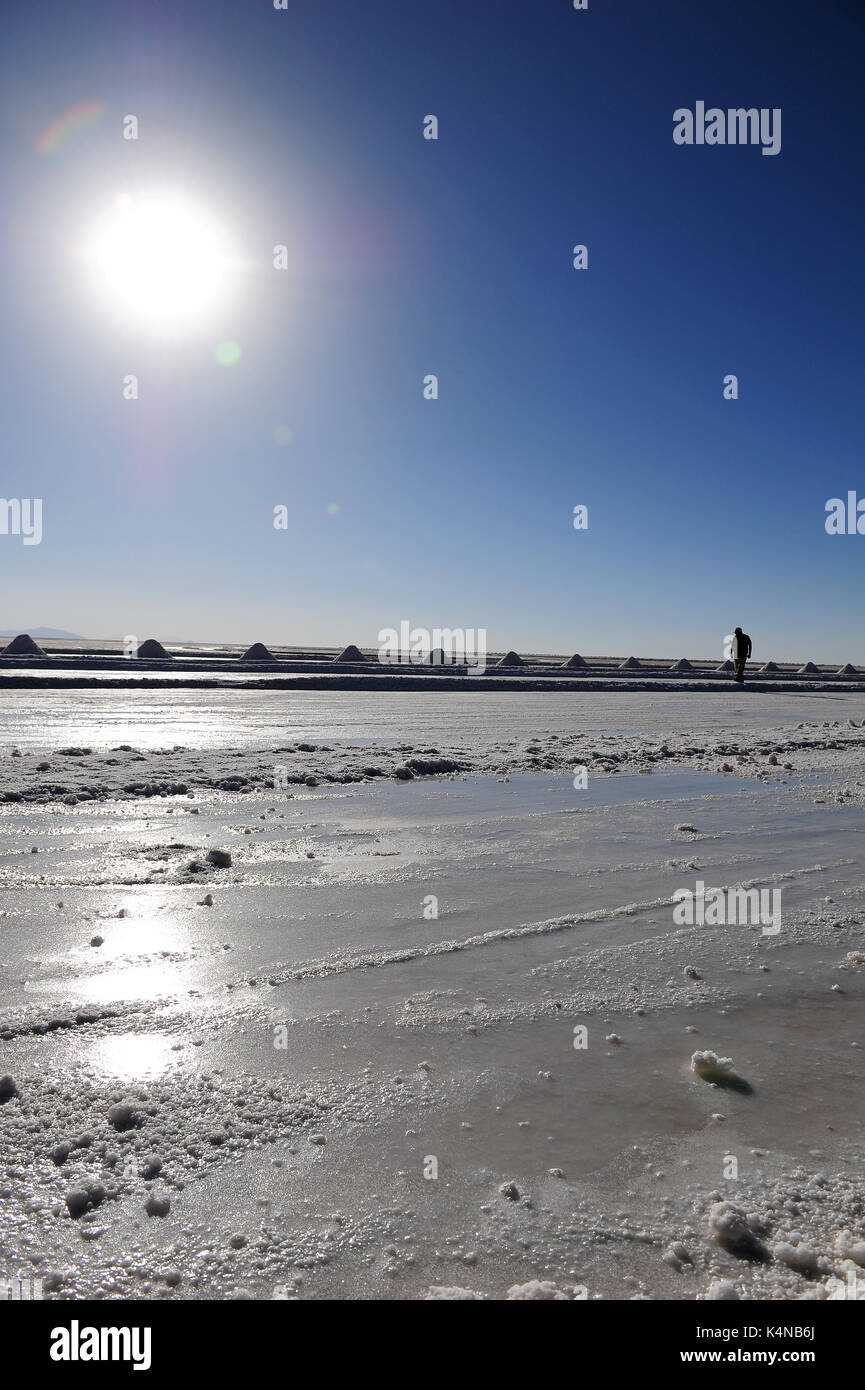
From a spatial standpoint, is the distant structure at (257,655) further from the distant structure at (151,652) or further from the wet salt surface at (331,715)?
the wet salt surface at (331,715)

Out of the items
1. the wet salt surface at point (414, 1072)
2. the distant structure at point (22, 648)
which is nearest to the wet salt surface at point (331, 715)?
the wet salt surface at point (414, 1072)

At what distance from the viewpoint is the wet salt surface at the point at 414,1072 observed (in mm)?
1804

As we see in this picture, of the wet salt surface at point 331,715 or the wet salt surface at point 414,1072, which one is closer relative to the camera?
the wet salt surface at point 414,1072

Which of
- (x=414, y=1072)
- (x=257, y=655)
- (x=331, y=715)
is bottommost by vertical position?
(x=414, y=1072)

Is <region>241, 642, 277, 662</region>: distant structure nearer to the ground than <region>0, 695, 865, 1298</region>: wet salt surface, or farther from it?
farther from it

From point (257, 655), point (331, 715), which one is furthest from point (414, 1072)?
point (257, 655)

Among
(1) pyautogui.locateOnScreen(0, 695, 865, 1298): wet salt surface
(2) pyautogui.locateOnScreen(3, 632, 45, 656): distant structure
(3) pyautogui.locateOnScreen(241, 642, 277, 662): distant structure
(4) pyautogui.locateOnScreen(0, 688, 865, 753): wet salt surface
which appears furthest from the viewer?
(3) pyautogui.locateOnScreen(241, 642, 277, 662): distant structure

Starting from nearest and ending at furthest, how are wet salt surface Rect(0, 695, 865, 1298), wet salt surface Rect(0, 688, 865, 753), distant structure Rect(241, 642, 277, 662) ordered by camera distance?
wet salt surface Rect(0, 695, 865, 1298) < wet salt surface Rect(0, 688, 865, 753) < distant structure Rect(241, 642, 277, 662)

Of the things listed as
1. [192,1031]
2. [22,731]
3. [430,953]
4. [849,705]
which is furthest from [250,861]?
[849,705]

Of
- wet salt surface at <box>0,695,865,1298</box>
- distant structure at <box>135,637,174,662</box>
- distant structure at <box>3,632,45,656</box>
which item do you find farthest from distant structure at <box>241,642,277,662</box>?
wet salt surface at <box>0,695,865,1298</box>

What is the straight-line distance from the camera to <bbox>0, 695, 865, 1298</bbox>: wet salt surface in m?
1.80

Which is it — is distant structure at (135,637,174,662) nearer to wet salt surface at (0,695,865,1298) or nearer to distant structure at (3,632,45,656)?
distant structure at (3,632,45,656)

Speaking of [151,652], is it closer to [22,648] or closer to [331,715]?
[22,648]

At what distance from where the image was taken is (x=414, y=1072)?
257 centimetres
